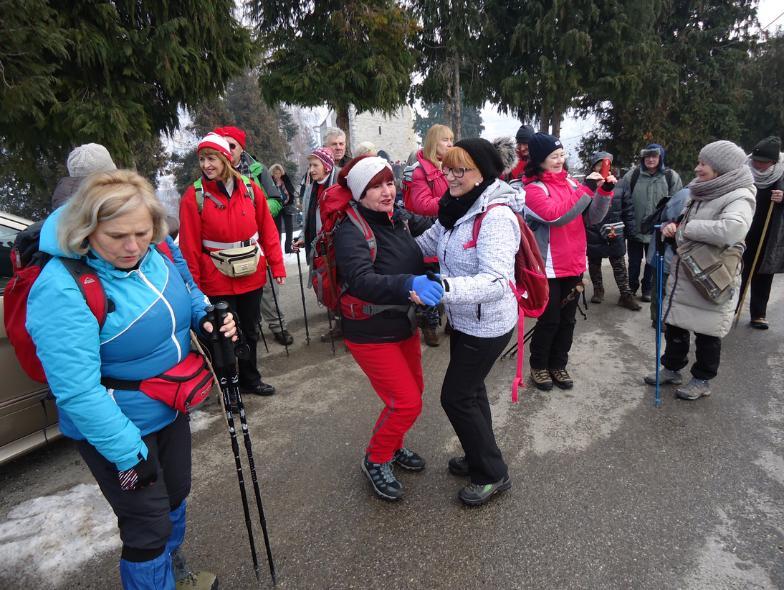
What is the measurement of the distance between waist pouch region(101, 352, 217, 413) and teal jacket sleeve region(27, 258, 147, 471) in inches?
5.9

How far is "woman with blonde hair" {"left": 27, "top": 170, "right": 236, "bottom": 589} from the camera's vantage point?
1.49 m

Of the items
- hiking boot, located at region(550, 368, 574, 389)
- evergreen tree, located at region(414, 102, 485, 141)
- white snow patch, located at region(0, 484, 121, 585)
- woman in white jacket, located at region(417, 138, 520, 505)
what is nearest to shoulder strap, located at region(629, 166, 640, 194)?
hiking boot, located at region(550, 368, 574, 389)

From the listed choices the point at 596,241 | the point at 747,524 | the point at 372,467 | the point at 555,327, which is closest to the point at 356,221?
the point at 372,467

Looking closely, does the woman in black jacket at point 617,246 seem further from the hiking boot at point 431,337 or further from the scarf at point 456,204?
the scarf at point 456,204

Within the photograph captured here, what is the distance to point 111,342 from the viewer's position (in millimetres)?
A: 1623

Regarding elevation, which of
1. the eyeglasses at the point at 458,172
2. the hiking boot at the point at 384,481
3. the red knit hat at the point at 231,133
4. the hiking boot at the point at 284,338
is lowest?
the hiking boot at the point at 284,338

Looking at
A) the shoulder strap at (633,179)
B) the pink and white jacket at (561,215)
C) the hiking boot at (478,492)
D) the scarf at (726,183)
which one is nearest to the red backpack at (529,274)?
the hiking boot at (478,492)

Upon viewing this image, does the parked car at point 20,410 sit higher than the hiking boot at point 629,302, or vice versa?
the parked car at point 20,410

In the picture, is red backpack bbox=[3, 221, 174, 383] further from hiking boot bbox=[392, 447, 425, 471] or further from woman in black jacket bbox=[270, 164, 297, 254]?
woman in black jacket bbox=[270, 164, 297, 254]

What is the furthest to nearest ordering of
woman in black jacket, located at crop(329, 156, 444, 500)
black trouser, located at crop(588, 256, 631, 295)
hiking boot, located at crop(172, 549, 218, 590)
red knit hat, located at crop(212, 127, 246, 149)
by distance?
black trouser, located at crop(588, 256, 631, 295) < red knit hat, located at crop(212, 127, 246, 149) < woman in black jacket, located at crop(329, 156, 444, 500) < hiking boot, located at crop(172, 549, 218, 590)

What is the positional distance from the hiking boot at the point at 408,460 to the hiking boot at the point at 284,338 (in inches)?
108

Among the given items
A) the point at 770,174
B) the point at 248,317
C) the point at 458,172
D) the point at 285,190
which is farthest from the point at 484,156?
the point at 285,190

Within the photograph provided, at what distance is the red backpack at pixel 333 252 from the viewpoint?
241 centimetres

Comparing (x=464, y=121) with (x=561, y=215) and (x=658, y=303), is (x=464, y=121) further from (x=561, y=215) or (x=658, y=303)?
(x=561, y=215)
